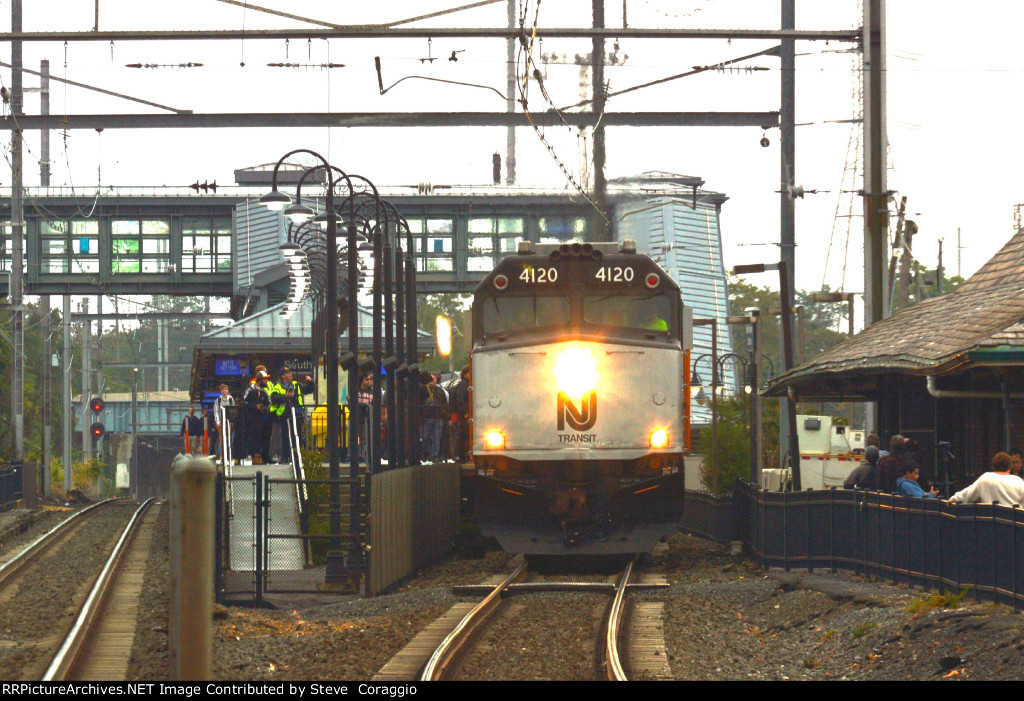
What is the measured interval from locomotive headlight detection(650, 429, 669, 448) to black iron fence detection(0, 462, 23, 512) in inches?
747

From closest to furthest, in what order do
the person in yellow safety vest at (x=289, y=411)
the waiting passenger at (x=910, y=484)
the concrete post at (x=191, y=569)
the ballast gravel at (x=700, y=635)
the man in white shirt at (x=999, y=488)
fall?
the concrete post at (x=191, y=569), the ballast gravel at (x=700, y=635), the man in white shirt at (x=999, y=488), the waiting passenger at (x=910, y=484), the person in yellow safety vest at (x=289, y=411)

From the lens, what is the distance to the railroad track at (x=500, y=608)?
11.0 m

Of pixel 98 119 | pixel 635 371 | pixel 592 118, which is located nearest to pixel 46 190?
pixel 98 119

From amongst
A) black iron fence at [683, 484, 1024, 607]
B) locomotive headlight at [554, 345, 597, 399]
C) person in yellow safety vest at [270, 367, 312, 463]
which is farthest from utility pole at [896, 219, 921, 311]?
locomotive headlight at [554, 345, 597, 399]

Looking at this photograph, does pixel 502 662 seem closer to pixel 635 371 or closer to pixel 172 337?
pixel 635 371

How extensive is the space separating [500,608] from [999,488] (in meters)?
5.26

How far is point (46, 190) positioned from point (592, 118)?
28664mm

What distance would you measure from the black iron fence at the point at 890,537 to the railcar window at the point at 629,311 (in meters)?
2.82

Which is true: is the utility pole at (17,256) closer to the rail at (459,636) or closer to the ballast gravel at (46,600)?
the ballast gravel at (46,600)

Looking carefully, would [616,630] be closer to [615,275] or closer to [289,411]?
[615,275]

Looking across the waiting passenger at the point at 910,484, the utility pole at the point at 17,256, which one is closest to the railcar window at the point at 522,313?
the waiting passenger at the point at 910,484

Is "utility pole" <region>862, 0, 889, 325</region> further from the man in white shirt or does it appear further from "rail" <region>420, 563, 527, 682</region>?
the man in white shirt

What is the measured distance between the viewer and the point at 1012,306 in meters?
18.1

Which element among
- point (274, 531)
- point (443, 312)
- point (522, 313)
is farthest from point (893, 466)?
point (443, 312)
